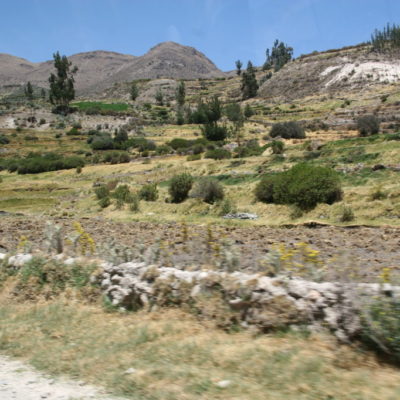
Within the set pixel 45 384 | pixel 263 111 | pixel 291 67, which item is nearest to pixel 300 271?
pixel 45 384

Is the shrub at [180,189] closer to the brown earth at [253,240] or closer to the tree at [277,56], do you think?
the brown earth at [253,240]

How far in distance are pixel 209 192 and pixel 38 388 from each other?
57.4 ft

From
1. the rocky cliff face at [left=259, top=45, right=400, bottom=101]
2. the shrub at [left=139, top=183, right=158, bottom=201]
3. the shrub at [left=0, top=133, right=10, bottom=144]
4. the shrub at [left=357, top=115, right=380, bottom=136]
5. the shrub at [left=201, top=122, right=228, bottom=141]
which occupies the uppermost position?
the rocky cliff face at [left=259, top=45, right=400, bottom=101]

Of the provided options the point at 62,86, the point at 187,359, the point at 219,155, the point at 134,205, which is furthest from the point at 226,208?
the point at 62,86

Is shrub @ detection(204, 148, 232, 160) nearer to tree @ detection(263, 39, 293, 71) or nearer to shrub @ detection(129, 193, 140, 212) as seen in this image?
shrub @ detection(129, 193, 140, 212)

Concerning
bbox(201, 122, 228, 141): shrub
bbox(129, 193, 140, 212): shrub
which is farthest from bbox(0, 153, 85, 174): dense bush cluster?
bbox(129, 193, 140, 212): shrub

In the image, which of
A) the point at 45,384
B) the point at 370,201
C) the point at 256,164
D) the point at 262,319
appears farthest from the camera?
the point at 256,164

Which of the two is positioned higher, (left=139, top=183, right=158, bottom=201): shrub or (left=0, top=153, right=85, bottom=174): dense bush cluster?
(left=0, top=153, right=85, bottom=174): dense bush cluster

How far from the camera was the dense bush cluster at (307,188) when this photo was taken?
56.9 feet

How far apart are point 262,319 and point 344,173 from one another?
16652 mm

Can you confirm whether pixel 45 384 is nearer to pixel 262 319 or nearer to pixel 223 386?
pixel 223 386

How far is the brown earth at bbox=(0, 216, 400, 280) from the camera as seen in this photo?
783 centimetres

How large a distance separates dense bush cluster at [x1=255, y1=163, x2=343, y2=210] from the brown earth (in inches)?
112

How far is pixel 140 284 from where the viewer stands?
7.05 metres
